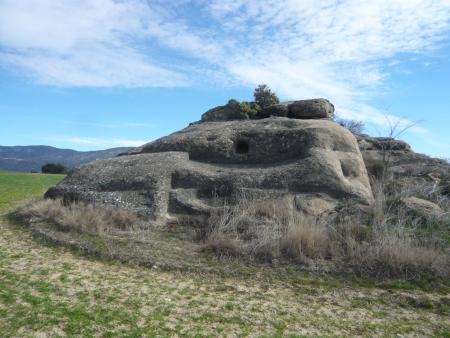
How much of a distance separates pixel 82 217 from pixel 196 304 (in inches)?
238

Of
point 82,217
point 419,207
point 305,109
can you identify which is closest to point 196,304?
point 82,217

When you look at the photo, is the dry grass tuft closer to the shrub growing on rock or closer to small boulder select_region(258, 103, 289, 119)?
small boulder select_region(258, 103, 289, 119)

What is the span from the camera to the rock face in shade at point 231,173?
12.5 m

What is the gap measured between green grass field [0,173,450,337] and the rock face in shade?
4.04m

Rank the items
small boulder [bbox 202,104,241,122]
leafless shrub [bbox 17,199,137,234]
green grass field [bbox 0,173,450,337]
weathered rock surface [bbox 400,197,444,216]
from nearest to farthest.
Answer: green grass field [bbox 0,173,450,337], leafless shrub [bbox 17,199,137,234], weathered rock surface [bbox 400,197,444,216], small boulder [bbox 202,104,241,122]

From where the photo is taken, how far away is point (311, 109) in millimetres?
18969

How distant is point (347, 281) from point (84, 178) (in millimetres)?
9927

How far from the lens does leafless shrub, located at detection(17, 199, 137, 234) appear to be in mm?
11031

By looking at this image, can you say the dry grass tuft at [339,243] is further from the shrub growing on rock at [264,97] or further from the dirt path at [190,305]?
the shrub growing on rock at [264,97]

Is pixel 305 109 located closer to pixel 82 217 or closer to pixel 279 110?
pixel 279 110

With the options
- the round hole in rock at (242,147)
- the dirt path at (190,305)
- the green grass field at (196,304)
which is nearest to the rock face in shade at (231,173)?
the round hole in rock at (242,147)

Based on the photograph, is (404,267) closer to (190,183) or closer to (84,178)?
(190,183)

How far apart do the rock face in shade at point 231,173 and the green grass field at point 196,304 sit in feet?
13.2

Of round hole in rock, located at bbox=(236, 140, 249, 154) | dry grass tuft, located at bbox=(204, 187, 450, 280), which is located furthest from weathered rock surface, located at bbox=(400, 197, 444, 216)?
round hole in rock, located at bbox=(236, 140, 249, 154)
